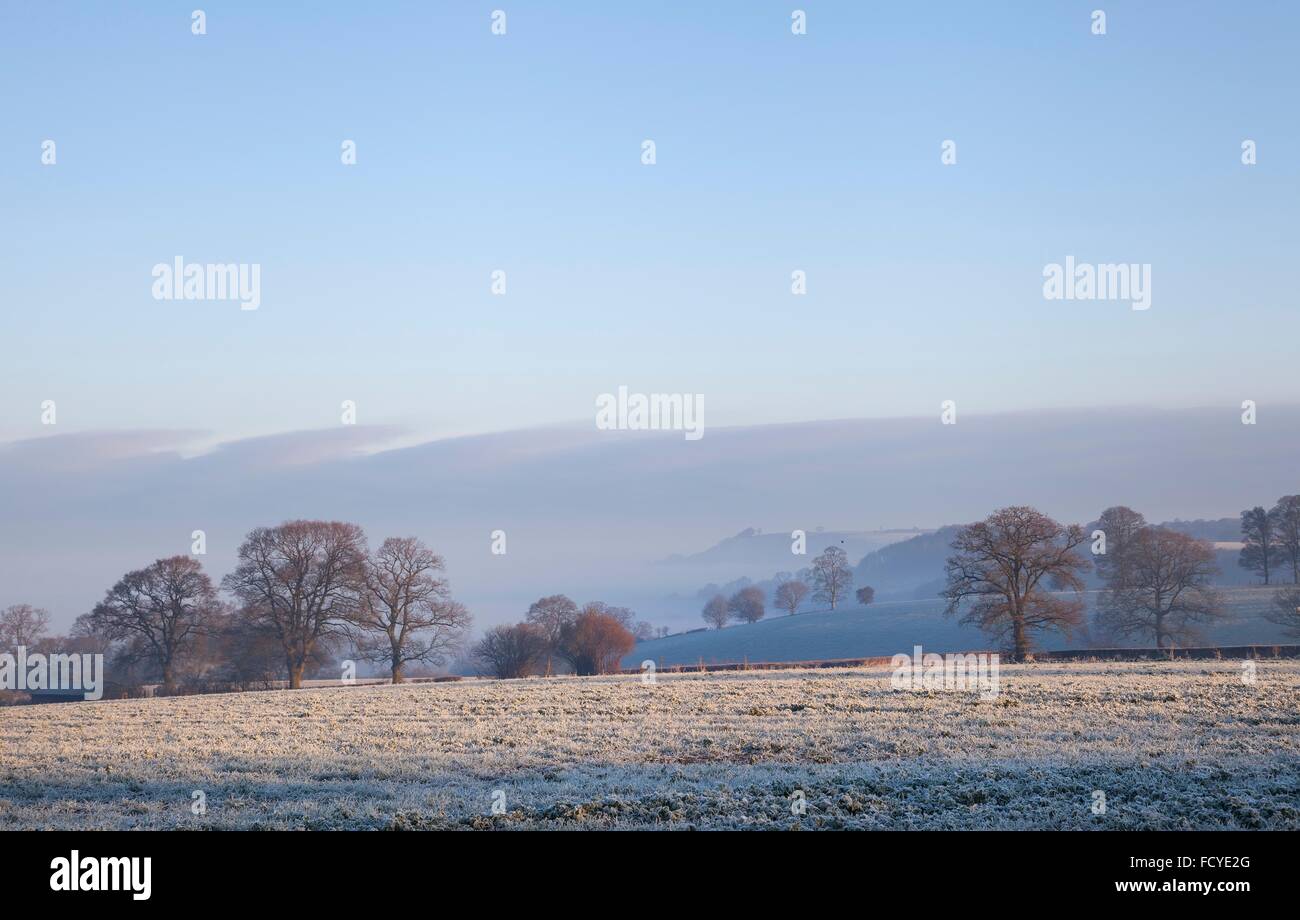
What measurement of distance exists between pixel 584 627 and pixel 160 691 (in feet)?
93.0

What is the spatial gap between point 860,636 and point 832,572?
34841 millimetres

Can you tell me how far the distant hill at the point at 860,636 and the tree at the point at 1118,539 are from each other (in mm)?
7210

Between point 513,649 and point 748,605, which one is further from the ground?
point 513,649

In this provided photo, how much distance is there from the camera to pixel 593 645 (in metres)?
70.7

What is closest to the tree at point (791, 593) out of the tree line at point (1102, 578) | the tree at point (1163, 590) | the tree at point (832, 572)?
the tree at point (832, 572)

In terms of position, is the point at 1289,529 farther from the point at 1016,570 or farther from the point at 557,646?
the point at 557,646

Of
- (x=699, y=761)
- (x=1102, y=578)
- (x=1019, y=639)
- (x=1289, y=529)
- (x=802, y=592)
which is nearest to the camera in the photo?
(x=699, y=761)

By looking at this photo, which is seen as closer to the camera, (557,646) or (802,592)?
(557,646)

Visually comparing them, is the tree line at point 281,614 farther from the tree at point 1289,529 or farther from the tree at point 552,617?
the tree at point 1289,529

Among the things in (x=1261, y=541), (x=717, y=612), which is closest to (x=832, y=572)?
(x=717, y=612)

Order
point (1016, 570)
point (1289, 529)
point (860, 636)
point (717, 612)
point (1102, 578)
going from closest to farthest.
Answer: point (1016, 570) < point (1102, 578) < point (1289, 529) < point (860, 636) < point (717, 612)

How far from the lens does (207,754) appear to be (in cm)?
2156

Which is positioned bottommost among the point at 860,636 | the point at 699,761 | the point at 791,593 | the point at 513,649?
the point at 860,636
